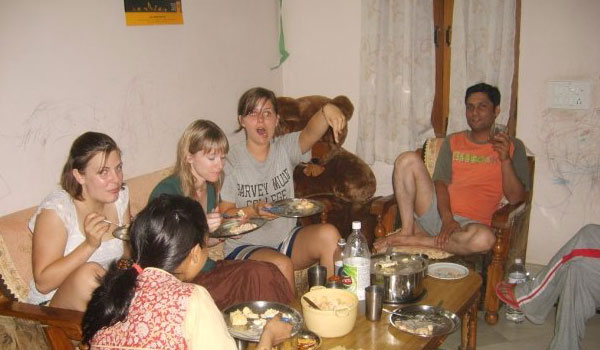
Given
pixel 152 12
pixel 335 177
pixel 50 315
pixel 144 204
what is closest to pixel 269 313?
pixel 50 315

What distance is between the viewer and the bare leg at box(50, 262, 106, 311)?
2.13 metres

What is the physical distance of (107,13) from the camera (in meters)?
2.99

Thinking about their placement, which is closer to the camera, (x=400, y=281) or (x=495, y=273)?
(x=400, y=281)

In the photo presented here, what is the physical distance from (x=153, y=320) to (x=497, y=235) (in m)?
2.16

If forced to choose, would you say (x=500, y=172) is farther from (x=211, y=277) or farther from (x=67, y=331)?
(x=67, y=331)

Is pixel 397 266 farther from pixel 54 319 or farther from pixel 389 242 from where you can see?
pixel 54 319

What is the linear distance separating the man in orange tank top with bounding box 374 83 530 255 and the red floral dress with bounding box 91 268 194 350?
6.46 ft

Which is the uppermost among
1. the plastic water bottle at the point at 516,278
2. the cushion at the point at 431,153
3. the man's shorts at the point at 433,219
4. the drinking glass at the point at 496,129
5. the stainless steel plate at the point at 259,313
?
the drinking glass at the point at 496,129

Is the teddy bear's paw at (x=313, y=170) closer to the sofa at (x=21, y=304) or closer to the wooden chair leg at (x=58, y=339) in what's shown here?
the sofa at (x=21, y=304)

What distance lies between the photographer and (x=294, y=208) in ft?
8.99

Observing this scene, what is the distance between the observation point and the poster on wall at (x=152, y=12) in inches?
123

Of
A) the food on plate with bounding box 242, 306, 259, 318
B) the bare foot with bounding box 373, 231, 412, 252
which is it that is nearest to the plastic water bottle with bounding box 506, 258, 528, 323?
the bare foot with bounding box 373, 231, 412, 252

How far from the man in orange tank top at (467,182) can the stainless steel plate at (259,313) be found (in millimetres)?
1299

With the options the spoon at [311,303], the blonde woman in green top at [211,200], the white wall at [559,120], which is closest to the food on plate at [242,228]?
the blonde woman in green top at [211,200]
